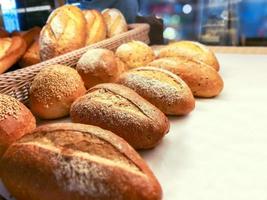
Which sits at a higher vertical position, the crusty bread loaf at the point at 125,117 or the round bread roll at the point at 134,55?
the round bread roll at the point at 134,55

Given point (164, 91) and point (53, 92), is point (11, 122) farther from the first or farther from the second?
point (164, 91)

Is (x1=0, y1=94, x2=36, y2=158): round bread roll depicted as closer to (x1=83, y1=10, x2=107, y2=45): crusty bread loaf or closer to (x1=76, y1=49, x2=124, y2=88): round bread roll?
(x1=76, y1=49, x2=124, y2=88): round bread roll

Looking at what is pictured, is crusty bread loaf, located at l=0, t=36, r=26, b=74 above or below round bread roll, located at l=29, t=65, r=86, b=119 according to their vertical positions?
above

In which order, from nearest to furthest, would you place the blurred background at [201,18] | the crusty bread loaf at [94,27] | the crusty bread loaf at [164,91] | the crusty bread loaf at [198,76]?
the crusty bread loaf at [164,91]
the crusty bread loaf at [198,76]
the crusty bread loaf at [94,27]
the blurred background at [201,18]

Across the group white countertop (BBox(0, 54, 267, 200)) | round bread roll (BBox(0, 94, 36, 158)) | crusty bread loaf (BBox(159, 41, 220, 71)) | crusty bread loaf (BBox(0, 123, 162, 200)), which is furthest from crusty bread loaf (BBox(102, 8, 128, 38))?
crusty bread loaf (BBox(0, 123, 162, 200))

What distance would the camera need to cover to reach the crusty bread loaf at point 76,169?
447 millimetres

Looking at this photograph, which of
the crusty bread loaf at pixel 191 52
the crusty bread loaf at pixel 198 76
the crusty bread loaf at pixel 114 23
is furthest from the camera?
the crusty bread loaf at pixel 114 23

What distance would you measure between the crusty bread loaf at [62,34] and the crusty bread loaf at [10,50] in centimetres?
8

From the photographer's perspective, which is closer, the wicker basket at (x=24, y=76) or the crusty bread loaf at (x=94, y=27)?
the wicker basket at (x=24, y=76)

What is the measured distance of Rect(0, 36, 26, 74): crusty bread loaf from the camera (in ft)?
3.24

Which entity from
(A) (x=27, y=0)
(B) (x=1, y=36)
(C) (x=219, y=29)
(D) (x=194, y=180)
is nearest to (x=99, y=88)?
(D) (x=194, y=180)

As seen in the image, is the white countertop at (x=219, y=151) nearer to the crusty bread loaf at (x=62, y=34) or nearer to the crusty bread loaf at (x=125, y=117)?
the crusty bread loaf at (x=125, y=117)

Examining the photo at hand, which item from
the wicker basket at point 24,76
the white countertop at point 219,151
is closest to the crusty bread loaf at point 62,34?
the wicker basket at point 24,76

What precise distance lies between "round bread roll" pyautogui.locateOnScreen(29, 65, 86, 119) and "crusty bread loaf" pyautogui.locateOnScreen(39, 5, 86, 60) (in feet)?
0.71
